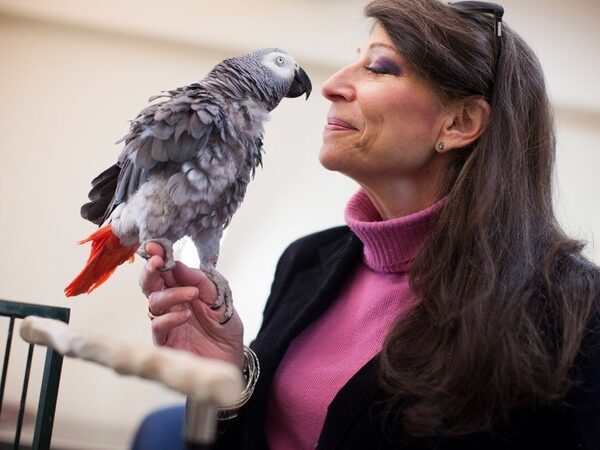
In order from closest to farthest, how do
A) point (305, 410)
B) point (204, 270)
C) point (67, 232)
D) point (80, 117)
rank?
point (204, 270)
point (305, 410)
point (67, 232)
point (80, 117)

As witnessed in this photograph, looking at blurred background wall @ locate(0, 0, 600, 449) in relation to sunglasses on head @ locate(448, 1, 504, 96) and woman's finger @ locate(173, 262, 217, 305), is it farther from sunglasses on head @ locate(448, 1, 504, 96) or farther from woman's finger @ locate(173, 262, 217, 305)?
woman's finger @ locate(173, 262, 217, 305)

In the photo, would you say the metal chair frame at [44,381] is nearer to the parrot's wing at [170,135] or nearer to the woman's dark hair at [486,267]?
the parrot's wing at [170,135]

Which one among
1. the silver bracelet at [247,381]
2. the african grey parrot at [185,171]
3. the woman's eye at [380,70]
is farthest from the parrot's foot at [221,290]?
the woman's eye at [380,70]

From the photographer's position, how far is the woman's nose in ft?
2.78

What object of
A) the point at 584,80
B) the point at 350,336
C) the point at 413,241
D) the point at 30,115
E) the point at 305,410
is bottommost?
the point at 305,410

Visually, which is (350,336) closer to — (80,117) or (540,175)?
(540,175)

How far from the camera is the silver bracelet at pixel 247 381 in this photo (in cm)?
88

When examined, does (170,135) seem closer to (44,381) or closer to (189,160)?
(189,160)

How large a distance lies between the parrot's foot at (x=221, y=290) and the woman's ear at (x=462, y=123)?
37 centimetres

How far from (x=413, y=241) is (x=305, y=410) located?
291 millimetres

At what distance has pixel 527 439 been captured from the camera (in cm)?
76

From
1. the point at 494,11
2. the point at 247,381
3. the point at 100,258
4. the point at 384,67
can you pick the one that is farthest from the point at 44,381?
the point at 494,11

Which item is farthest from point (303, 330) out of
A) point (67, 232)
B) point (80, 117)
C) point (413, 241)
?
point (80, 117)

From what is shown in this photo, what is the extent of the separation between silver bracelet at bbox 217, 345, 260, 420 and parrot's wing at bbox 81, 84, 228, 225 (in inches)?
12.5
